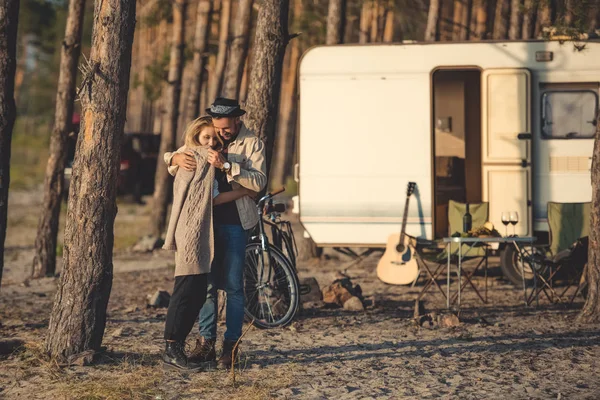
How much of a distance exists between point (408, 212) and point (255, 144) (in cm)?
455

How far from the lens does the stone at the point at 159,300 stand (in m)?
9.44

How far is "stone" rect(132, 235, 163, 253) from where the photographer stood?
1486cm

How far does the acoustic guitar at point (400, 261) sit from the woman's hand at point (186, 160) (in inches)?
183

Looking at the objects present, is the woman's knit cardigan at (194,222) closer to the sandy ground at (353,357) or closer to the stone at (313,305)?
the sandy ground at (353,357)

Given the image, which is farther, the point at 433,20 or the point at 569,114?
the point at 433,20

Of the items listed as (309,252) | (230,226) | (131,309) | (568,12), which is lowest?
(131,309)

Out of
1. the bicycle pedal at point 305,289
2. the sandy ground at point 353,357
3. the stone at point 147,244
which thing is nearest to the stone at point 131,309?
the sandy ground at point 353,357

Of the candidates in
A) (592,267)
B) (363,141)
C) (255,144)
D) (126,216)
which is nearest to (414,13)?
(126,216)

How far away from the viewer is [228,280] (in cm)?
664

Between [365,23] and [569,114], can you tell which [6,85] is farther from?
[365,23]

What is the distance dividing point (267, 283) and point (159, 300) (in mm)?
1750

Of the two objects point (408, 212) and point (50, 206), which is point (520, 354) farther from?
point (50, 206)

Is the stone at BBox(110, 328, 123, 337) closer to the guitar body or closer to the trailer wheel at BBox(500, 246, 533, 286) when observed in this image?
the guitar body

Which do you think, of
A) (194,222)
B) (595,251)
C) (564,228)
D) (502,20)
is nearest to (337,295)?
(595,251)
